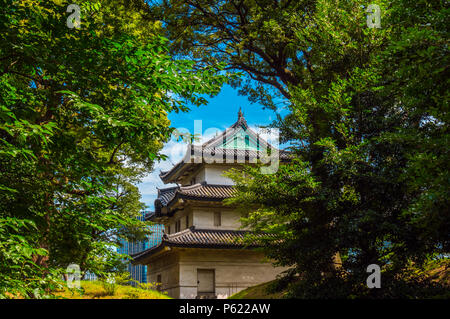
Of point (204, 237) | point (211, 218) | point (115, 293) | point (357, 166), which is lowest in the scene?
point (115, 293)

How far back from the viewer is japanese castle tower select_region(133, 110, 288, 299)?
23266 mm

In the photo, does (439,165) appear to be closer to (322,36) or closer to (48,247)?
(322,36)

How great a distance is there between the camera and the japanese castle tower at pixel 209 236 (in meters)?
23.3

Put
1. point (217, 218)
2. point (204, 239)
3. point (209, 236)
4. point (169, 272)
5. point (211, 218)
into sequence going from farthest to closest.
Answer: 1. point (217, 218)
2. point (211, 218)
3. point (169, 272)
4. point (209, 236)
5. point (204, 239)

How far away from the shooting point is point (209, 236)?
2402 centimetres

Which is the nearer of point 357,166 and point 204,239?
point 357,166

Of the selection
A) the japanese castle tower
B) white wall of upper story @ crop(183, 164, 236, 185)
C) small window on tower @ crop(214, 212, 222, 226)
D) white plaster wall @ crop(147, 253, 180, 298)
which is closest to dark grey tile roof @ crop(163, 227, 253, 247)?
the japanese castle tower

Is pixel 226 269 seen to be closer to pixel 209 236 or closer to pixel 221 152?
pixel 209 236

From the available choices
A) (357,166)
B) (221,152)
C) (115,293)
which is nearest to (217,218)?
(221,152)

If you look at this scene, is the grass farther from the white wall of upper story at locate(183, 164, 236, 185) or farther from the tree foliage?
the white wall of upper story at locate(183, 164, 236, 185)

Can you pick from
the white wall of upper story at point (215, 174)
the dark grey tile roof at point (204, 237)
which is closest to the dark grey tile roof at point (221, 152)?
the white wall of upper story at point (215, 174)

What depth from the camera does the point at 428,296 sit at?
788 cm
